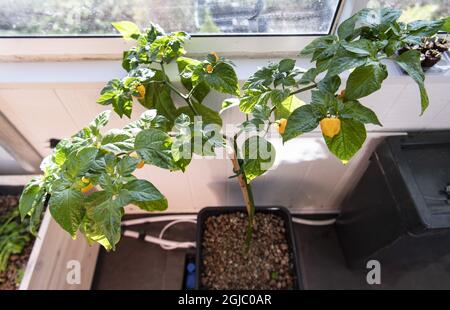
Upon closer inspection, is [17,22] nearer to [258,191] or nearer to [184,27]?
[184,27]

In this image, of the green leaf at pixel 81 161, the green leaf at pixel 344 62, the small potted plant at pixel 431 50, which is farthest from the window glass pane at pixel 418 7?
the green leaf at pixel 81 161

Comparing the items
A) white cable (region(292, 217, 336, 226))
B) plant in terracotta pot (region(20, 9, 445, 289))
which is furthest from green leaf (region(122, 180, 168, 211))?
white cable (region(292, 217, 336, 226))

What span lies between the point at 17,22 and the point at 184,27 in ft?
1.37

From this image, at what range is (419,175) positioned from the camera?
0.98m

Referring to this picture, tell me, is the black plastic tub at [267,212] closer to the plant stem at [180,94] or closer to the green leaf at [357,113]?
the plant stem at [180,94]

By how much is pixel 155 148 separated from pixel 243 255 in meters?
0.67

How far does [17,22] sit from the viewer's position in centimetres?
87

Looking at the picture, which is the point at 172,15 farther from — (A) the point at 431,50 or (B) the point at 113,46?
(A) the point at 431,50

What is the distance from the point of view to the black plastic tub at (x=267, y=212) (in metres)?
1.08

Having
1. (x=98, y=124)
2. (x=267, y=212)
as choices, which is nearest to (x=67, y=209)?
(x=98, y=124)

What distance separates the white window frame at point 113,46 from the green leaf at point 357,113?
0.38 metres

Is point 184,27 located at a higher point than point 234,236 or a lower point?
higher
